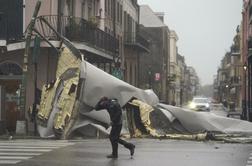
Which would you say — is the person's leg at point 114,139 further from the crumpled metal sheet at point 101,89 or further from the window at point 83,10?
the window at point 83,10

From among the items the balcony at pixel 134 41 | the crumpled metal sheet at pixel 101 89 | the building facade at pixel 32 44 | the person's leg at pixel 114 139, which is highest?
the balcony at pixel 134 41

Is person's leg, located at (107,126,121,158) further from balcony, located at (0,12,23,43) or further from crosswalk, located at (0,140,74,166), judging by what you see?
balcony, located at (0,12,23,43)

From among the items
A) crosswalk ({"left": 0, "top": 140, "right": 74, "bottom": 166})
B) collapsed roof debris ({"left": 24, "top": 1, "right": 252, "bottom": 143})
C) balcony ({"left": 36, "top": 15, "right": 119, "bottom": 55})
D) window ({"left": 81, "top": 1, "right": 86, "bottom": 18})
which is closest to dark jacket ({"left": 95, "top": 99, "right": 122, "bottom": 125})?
crosswalk ({"left": 0, "top": 140, "right": 74, "bottom": 166})

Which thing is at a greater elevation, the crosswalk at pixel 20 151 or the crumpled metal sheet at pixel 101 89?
the crumpled metal sheet at pixel 101 89

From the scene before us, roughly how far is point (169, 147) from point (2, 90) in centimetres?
1269

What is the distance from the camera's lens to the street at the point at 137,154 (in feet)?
52.2

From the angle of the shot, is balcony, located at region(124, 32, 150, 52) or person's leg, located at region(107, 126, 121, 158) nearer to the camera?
person's leg, located at region(107, 126, 121, 158)

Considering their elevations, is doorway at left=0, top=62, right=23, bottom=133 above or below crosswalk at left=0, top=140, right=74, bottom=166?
above

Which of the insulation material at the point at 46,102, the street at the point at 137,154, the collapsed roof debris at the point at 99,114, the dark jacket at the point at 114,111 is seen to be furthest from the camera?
the insulation material at the point at 46,102

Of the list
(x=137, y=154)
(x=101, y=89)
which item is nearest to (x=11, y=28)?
(x=101, y=89)

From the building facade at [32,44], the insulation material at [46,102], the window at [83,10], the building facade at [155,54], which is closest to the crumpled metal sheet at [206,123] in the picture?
the insulation material at [46,102]

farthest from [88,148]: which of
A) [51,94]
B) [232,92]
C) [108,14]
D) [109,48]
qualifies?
[232,92]

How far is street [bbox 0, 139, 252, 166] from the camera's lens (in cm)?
1592

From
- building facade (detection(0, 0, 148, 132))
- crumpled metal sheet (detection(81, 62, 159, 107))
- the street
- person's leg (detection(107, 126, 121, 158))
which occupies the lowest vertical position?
the street
